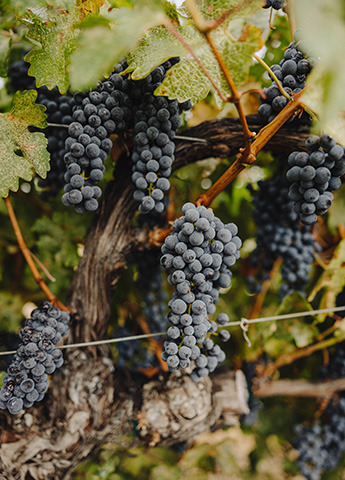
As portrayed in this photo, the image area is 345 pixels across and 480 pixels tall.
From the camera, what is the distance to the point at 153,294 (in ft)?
4.20

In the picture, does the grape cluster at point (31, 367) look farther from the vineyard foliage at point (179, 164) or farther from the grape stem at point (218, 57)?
the grape stem at point (218, 57)

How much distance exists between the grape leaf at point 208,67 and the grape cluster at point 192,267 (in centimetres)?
22

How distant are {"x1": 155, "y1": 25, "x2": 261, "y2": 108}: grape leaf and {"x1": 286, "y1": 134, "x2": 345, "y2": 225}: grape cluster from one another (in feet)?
0.64

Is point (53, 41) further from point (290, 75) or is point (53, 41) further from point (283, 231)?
point (283, 231)

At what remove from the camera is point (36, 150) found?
76cm

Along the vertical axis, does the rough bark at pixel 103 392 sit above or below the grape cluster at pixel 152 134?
below

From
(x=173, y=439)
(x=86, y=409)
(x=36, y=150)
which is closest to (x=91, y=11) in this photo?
(x=36, y=150)

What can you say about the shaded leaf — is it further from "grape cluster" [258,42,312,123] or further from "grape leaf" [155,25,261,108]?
"grape leaf" [155,25,261,108]

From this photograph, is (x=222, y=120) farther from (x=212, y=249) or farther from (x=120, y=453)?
(x=120, y=453)

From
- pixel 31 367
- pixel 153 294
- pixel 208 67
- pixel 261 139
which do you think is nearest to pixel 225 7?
pixel 208 67

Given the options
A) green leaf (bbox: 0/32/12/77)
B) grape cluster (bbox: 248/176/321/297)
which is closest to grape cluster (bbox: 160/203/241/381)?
grape cluster (bbox: 248/176/321/297)

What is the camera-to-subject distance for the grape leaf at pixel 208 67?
1.95 ft

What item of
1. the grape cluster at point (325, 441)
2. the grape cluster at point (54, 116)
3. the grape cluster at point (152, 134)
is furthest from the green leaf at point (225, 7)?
the grape cluster at point (325, 441)

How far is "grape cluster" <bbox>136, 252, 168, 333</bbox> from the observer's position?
1206 mm
